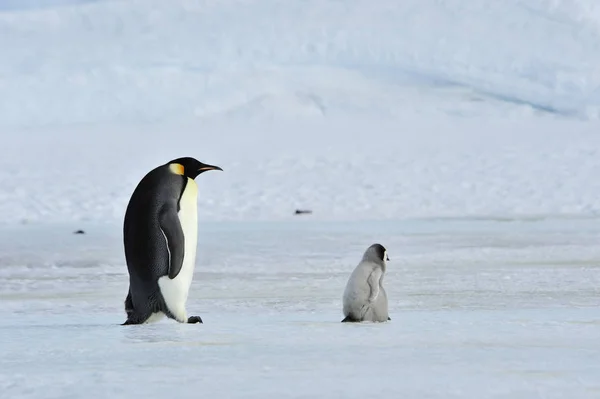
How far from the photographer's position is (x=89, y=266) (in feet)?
21.2

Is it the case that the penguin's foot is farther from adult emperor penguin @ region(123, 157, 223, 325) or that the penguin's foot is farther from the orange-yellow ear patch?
the orange-yellow ear patch

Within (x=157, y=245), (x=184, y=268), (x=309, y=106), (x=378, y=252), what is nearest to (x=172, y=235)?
(x=157, y=245)

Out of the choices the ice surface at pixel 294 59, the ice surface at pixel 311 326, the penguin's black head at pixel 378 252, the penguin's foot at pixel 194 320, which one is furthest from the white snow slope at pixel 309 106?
the penguin's foot at pixel 194 320

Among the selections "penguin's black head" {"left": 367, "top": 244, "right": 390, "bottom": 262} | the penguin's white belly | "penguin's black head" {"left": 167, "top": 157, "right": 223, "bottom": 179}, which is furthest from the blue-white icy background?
"penguin's black head" {"left": 167, "top": 157, "right": 223, "bottom": 179}

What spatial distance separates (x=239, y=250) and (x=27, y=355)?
440 centimetres

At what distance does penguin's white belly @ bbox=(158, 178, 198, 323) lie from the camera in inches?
153

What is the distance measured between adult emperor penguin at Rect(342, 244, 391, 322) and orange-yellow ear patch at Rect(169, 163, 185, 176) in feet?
2.26

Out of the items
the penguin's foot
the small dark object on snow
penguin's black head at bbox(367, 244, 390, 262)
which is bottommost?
the penguin's foot

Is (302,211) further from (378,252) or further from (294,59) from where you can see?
(294,59)

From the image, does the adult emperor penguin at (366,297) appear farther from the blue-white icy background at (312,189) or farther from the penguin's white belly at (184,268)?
the penguin's white belly at (184,268)

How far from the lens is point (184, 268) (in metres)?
3.96

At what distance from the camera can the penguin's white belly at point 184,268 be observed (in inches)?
153

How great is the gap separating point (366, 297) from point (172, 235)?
0.68 m

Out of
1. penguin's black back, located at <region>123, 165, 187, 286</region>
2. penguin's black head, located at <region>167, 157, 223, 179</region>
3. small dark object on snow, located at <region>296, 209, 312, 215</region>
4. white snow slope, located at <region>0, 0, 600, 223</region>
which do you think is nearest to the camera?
penguin's black back, located at <region>123, 165, 187, 286</region>
